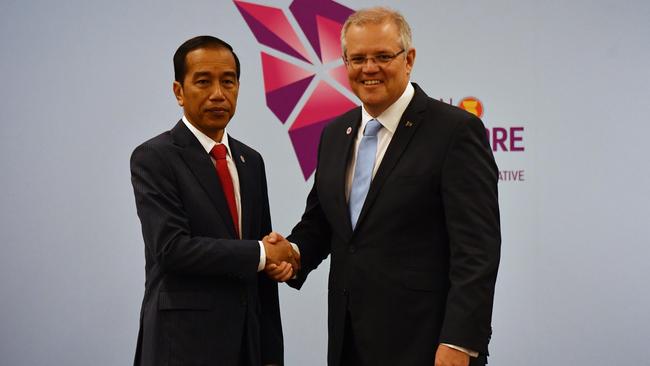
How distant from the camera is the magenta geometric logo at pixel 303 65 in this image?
394 cm

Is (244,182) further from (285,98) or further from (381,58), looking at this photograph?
(285,98)

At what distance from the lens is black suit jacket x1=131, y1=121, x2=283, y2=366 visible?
196 cm

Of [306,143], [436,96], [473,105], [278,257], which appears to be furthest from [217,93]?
[473,105]

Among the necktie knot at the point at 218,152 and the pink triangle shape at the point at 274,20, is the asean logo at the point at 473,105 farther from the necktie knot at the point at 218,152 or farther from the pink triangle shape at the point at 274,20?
the necktie knot at the point at 218,152

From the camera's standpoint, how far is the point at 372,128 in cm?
209

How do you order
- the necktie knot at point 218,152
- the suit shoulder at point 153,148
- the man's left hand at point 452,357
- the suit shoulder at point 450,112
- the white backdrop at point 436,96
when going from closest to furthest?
the man's left hand at point 452,357, the suit shoulder at point 450,112, the suit shoulder at point 153,148, the necktie knot at point 218,152, the white backdrop at point 436,96

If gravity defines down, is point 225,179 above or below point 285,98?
below

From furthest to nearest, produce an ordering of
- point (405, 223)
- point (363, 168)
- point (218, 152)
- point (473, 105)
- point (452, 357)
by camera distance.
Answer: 1. point (473, 105)
2. point (218, 152)
3. point (363, 168)
4. point (405, 223)
5. point (452, 357)

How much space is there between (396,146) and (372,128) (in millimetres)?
140

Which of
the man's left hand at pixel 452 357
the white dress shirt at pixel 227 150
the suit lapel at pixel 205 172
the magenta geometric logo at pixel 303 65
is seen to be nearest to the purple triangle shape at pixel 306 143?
the magenta geometric logo at pixel 303 65

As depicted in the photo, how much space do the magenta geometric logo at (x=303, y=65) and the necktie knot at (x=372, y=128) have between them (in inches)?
72.4

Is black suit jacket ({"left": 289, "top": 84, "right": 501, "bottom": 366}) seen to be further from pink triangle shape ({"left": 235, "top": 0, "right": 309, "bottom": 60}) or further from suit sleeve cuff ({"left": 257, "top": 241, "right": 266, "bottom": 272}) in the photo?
pink triangle shape ({"left": 235, "top": 0, "right": 309, "bottom": 60})

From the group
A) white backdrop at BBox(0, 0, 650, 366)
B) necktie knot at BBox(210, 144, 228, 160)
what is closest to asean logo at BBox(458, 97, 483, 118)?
white backdrop at BBox(0, 0, 650, 366)
